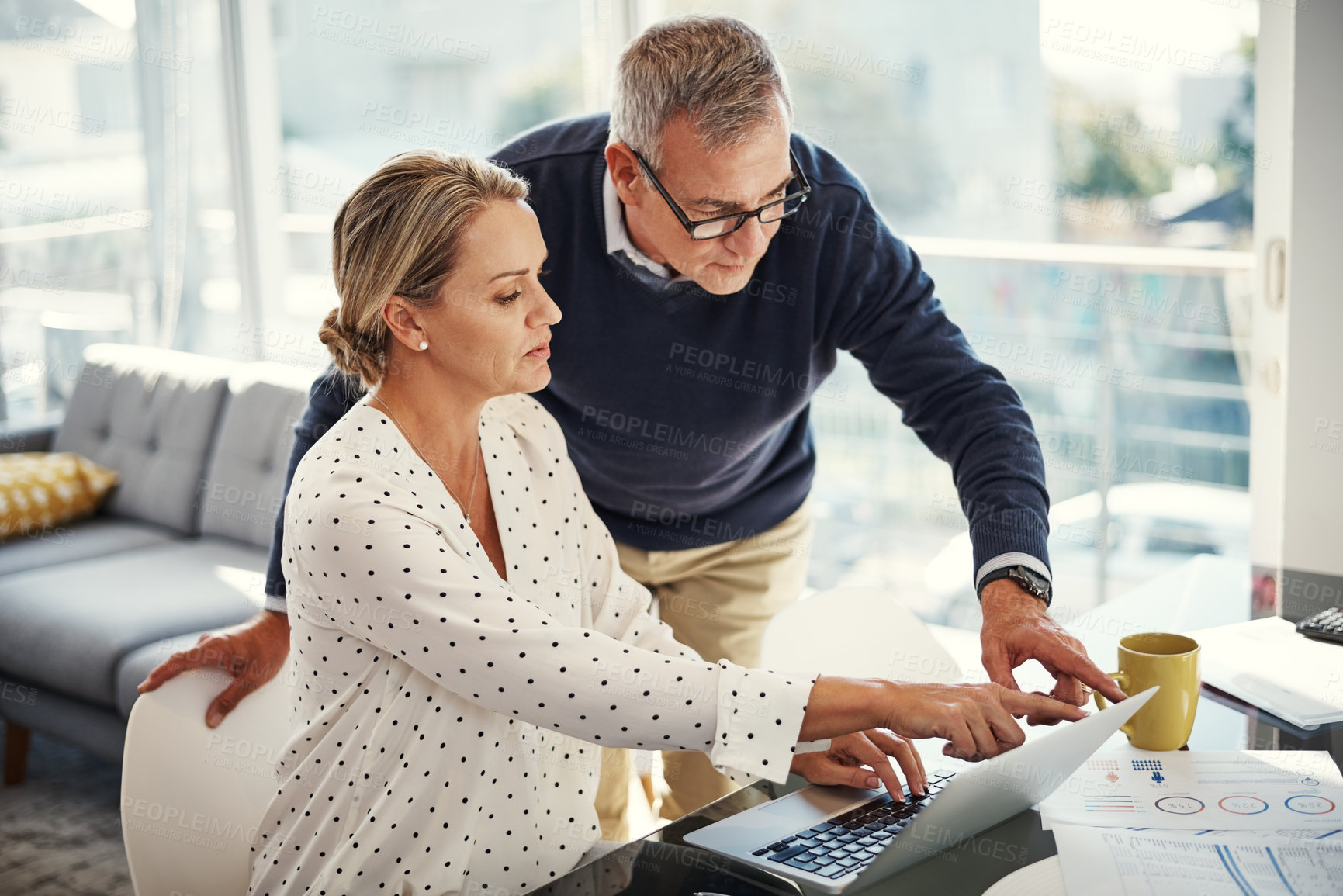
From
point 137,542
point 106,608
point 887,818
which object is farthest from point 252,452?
point 887,818

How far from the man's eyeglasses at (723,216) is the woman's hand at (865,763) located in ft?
2.15

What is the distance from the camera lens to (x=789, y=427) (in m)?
2.00

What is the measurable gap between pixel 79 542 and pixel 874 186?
2.66m

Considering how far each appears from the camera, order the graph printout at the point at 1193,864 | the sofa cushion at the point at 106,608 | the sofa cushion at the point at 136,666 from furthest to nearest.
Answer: the sofa cushion at the point at 106,608 < the sofa cushion at the point at 136,666 < the graph printout at the point at 1193,864

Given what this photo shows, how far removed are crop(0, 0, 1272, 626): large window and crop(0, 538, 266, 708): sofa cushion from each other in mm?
1422

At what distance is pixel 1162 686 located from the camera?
3.90 feet

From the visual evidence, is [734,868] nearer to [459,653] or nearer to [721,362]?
[459,653]

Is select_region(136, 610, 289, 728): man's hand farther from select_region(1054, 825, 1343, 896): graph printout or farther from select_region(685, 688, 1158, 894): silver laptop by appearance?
select_region(1054, 825, 1343, 896): graph printout

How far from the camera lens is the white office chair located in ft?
4.23

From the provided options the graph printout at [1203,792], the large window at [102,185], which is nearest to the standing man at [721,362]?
the graph printout at [1203,792]

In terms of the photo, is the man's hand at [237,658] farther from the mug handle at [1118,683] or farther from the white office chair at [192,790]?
the mug handle at [1118,683]

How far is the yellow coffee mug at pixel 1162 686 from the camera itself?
1184 millimetres

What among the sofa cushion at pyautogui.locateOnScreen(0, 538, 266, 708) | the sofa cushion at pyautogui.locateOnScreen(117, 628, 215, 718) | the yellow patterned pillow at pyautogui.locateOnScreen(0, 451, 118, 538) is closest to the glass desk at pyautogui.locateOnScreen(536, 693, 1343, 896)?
the sofa cushion at pyautogui.locateOnScreen(117, 628, 215, 718)

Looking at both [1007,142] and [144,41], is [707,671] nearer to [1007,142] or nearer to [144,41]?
[1007,142]
